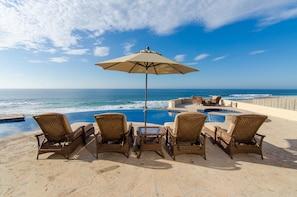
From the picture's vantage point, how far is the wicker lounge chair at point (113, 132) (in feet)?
8.33

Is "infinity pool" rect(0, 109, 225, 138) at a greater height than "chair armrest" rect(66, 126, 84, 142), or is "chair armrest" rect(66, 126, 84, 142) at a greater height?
"chair armrest" rect(66, 126, 84, 142)

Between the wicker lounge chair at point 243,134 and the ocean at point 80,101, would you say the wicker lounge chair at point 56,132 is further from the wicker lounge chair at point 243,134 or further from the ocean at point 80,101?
the ocean at point 80,101

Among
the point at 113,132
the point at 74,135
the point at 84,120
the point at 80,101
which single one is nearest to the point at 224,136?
the point at 113,132

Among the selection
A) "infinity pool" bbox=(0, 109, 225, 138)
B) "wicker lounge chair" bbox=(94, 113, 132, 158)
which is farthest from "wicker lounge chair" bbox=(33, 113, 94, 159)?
"infinity pool" bbox=(0, 109, 225, 138)

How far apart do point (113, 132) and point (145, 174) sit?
3.42 ft

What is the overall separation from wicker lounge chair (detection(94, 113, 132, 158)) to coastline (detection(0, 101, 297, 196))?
0.73ft

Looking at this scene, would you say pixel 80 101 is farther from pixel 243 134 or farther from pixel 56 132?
pixel 243 134

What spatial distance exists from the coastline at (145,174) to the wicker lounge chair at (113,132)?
0.22 meters

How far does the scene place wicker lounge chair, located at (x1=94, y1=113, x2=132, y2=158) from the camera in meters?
2.54

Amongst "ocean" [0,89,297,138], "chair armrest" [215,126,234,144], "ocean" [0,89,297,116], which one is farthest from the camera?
"ocean" [0,89,297,116]

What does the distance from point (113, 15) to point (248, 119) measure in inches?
238

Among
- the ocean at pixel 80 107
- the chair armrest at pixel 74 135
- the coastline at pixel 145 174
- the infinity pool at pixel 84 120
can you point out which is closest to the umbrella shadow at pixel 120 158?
the coastline at pixel 145 174

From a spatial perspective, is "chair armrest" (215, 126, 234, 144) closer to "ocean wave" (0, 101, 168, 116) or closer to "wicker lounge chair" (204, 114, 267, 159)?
"wicker lounge chair" (204, 114, 267, 159)

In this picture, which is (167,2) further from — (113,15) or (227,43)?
(227,43)
